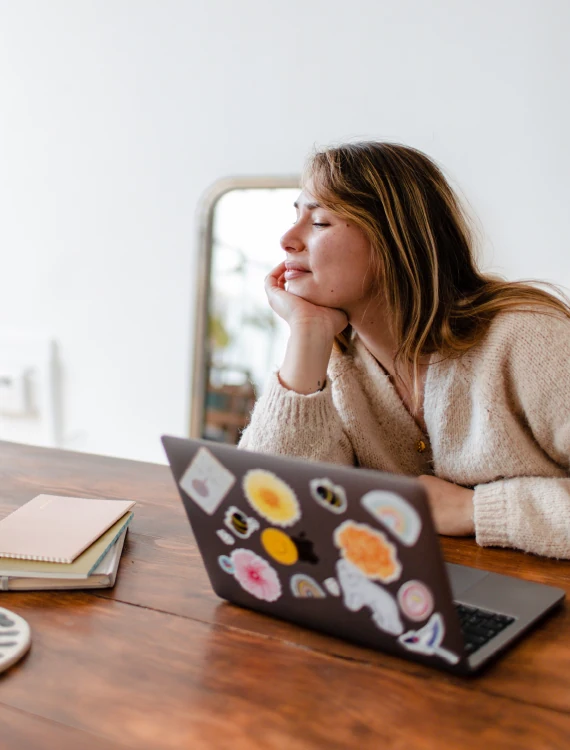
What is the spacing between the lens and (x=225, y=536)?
76 centimetres

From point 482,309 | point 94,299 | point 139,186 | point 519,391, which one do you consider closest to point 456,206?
point 482,309

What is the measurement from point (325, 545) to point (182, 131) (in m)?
2.36

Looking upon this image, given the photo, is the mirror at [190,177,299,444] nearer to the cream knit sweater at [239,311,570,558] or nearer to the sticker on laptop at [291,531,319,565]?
the cream knit sweater at [239,311,570,558]

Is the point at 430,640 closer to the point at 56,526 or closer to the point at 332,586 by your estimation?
the point at 332,586

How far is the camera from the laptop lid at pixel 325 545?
0.61 m

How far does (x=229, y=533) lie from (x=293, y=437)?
0.45 metres

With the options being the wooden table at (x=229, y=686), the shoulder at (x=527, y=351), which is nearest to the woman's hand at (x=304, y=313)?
the shoulder at (x=527, y=351)

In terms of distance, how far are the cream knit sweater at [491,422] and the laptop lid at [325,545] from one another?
1.34 ft

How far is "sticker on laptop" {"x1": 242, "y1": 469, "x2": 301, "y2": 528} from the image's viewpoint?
0.68 metres

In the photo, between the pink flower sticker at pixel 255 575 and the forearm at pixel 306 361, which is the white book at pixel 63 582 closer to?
the pink flower sticker at pixel 255 575

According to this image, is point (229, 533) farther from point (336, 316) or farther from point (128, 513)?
point (336, 316)

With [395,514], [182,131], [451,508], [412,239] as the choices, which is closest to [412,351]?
[412,239]

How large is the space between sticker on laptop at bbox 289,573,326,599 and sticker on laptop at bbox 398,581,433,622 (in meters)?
0.09

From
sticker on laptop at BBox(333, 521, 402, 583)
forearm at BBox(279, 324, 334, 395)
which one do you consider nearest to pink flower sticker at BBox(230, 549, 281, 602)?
sticker on laptop at BBox(333, 521, 402, 583)
